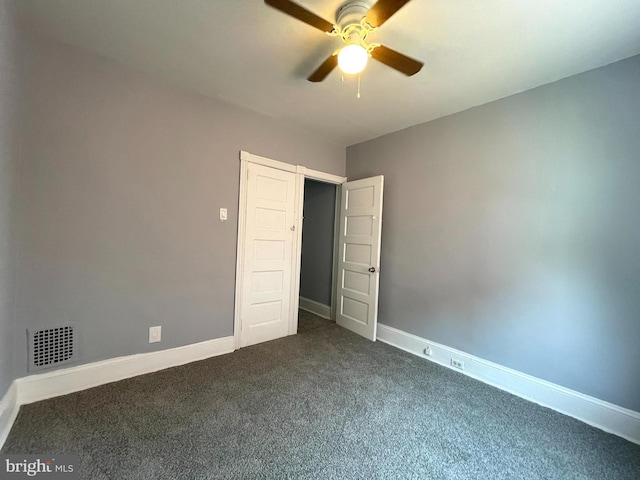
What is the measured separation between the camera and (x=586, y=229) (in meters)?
2.02

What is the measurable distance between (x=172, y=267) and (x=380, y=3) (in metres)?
2.48

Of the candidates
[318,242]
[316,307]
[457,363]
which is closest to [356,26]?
[457,363]

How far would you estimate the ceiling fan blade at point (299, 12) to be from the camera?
1.32 metres

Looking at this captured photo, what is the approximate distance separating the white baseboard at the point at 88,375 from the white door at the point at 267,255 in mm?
562

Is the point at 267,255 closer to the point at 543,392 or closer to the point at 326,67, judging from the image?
the point at 326,67

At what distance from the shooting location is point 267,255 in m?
3.19

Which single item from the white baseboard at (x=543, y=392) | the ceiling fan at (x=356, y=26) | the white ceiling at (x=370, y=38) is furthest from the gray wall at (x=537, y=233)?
the ceiling fan at (x=356, y=26)

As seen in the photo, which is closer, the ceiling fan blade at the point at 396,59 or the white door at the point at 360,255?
the ceiling fan blade at the point at 396,59

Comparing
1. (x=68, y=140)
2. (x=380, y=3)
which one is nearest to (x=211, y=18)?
(x=380, y=3)

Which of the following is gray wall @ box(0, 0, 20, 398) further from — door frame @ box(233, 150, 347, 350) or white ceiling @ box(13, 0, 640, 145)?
door frame @ box(233, 150, 347, 350)

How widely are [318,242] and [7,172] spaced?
3.35 metres

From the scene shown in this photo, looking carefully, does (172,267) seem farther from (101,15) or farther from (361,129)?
(361,129)

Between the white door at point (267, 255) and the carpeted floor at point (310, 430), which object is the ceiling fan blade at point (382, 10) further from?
the carpeted floor at point (310, 430)

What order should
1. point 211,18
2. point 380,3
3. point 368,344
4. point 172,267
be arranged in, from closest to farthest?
point 380,3
point 211,18
point 172,267
point 368,344
